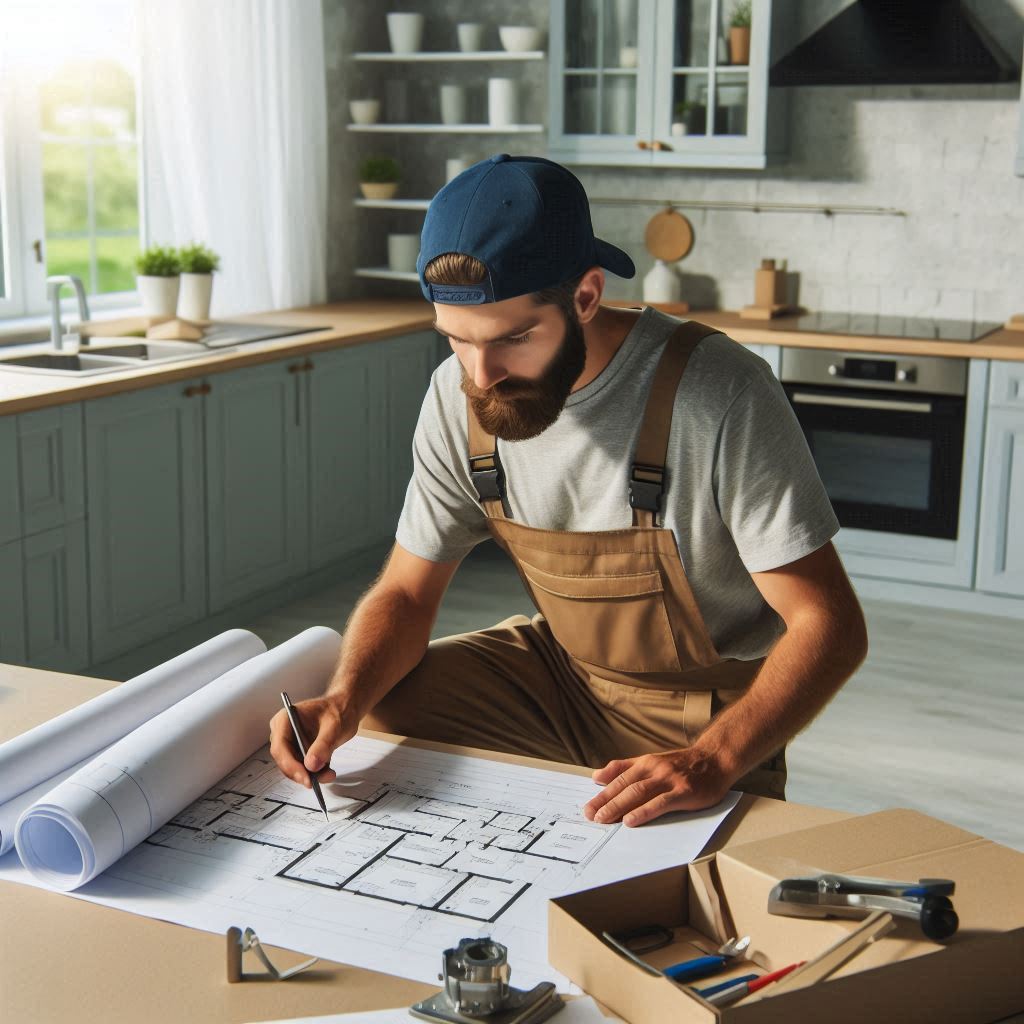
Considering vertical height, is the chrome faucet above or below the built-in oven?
above

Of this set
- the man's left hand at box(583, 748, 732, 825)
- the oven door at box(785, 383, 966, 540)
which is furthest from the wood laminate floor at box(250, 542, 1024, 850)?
the man's left hand at box(583, 748, 732, 825)

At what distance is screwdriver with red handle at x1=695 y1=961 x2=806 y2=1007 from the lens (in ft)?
3.00

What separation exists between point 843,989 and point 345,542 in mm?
3942

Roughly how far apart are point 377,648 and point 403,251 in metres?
3.98

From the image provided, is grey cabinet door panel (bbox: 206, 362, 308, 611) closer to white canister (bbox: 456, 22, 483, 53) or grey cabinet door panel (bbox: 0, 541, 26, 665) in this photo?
grey cabinet door panel (bbox: 0, 541, 26, 665)

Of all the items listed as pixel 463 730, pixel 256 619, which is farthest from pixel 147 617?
pixel 463 730

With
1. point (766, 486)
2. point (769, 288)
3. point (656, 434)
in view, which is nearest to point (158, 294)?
point (769, 288)

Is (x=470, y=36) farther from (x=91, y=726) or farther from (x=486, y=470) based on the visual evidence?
(x=91, y=726)

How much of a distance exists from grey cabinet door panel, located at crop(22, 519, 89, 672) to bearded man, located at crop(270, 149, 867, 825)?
1.78m

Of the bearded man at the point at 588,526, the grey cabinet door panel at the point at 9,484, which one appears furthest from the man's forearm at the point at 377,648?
the grey cabinet door panel at the point at 9,484

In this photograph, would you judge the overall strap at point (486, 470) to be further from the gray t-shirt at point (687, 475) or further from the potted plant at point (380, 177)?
the potted plant at point (380, 177)

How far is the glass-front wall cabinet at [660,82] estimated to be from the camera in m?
4.73

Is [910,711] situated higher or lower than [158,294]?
lower

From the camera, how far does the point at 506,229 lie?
1.53 metres
